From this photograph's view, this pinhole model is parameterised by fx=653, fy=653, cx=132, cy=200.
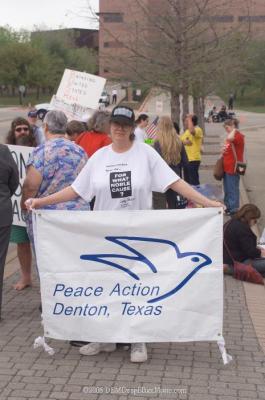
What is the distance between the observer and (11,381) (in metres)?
4.28

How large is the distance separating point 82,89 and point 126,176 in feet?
27.3

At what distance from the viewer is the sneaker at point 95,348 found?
15.5 feet

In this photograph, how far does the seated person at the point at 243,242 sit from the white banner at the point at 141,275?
9.03 ft

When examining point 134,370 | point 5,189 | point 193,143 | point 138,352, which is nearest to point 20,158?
point 5,189

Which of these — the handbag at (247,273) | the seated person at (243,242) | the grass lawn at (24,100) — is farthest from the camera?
the grass lawn at (24,100)

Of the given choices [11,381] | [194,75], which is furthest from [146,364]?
[194,75]

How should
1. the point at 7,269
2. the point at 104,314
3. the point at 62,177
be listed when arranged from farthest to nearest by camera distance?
1. the point at 7,269
2. the point at 62,177
3. the point at 104,314

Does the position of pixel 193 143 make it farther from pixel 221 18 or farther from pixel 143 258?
pixel 143 258

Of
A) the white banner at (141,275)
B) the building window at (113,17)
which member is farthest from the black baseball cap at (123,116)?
the building window at (113,17)

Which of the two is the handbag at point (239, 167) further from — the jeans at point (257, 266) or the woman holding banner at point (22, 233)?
the woman holding banner at point (22, 233)

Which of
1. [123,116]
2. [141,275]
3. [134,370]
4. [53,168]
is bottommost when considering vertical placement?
[134,370]

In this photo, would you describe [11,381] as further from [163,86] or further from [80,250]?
[163,86]

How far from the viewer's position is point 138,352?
4598mm

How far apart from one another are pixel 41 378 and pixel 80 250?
0.90 metres
